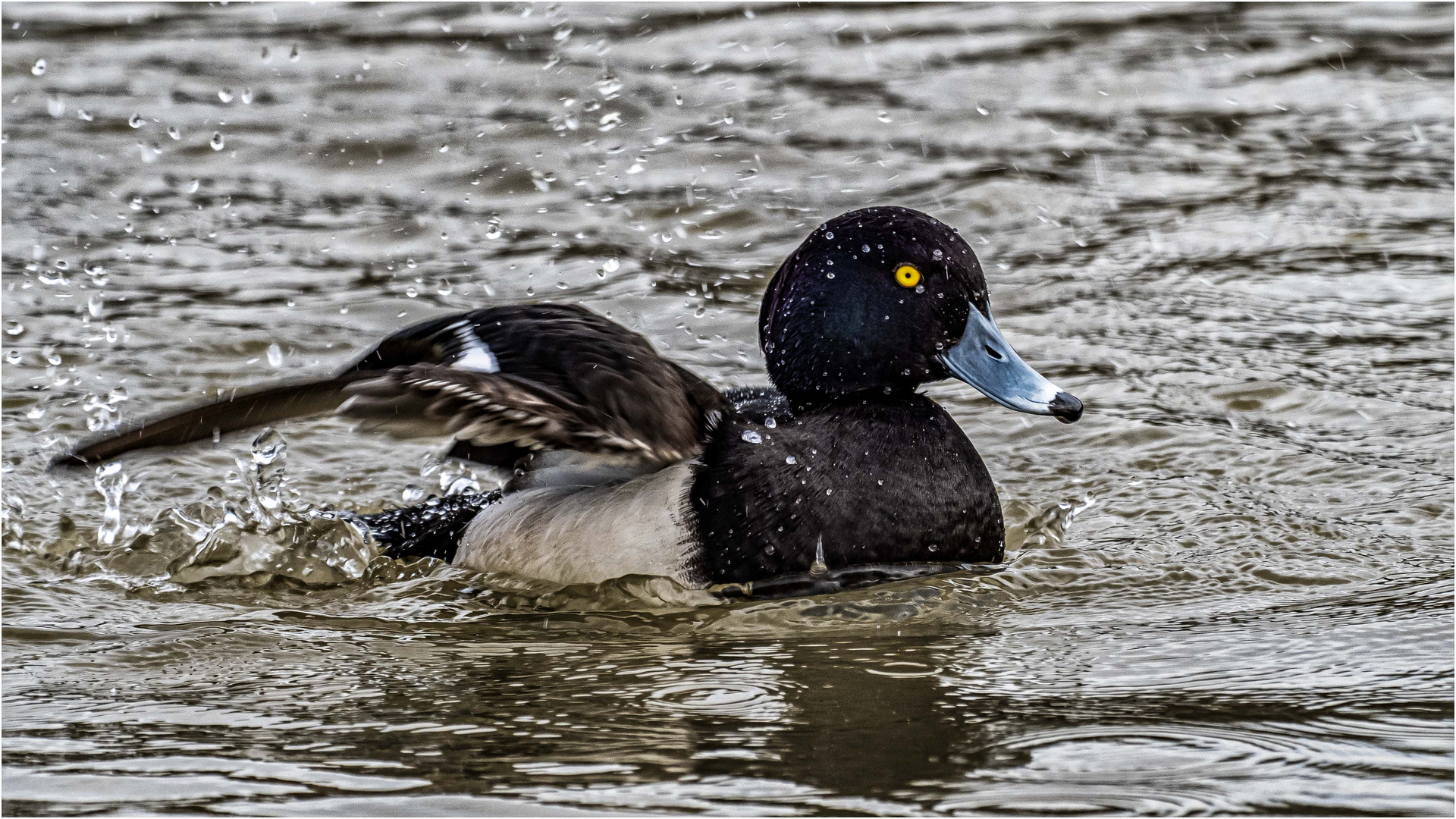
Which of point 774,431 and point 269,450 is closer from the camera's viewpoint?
point 774,431

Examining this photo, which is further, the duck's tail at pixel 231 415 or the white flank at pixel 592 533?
the white flank at pixel 592 533

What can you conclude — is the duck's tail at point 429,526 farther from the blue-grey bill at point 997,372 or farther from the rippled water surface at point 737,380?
the blue-grey bill at point 997,372

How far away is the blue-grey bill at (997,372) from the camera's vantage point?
4.75 m

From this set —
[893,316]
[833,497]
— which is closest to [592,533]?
[833,497]

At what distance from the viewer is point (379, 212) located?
8664mm

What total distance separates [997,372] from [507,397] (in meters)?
1.38

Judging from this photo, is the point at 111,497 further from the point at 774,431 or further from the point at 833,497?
the point at 833,497

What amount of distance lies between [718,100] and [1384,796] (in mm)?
7320

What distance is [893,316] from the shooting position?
15.6 feet

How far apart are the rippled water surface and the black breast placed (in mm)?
119

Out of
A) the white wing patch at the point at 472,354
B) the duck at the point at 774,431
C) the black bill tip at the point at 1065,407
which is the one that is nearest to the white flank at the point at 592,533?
the duck at the point at 774,431

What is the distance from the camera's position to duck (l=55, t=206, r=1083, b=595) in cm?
448

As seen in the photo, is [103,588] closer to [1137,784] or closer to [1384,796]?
[1137,784]

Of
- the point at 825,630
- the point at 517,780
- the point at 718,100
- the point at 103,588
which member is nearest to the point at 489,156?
the point at 718,100
